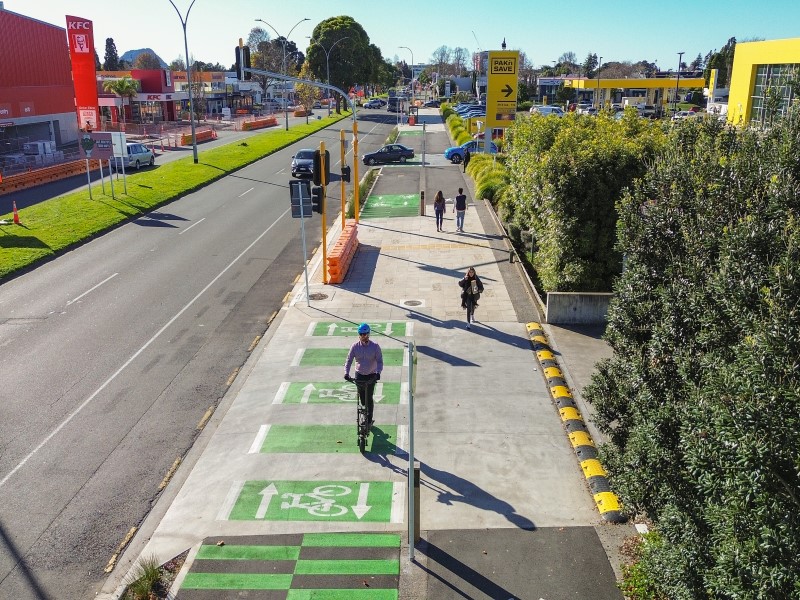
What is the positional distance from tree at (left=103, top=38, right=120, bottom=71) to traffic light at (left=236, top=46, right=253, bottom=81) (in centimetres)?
12621

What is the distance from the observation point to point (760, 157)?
642 cm

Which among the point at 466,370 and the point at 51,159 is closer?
the point at 466,370

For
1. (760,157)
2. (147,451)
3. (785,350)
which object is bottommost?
(147,451)

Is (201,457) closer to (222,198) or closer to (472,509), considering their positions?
(472,509)

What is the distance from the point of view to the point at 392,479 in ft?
33.0

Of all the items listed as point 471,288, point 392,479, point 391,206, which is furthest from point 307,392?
point 391,206

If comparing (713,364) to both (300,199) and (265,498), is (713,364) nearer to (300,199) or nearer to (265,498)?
(265,498)

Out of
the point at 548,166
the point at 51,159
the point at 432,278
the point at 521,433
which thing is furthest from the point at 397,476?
the point at 51,159

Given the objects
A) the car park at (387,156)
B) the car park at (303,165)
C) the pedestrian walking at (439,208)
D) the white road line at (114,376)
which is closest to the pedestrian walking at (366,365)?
the white road line at (114,376)

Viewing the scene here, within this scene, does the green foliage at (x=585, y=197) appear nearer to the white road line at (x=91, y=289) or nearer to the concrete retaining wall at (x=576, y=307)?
the concrete retaining wall at (x=576, y=307)

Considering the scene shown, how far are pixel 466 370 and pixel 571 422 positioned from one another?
273cm

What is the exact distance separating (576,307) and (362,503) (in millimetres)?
8626

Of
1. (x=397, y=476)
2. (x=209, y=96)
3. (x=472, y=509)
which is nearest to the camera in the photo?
(x=472, y=509)

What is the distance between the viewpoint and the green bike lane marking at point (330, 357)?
1421cm
